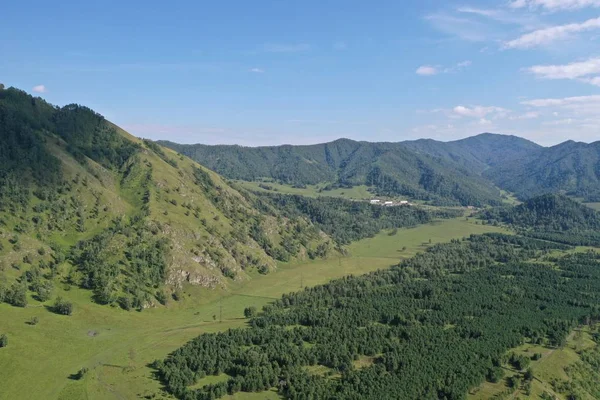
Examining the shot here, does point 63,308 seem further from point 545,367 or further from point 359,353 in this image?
point 545,367

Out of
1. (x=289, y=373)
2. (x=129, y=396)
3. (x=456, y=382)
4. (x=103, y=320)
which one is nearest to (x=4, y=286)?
(x=103, y=320)

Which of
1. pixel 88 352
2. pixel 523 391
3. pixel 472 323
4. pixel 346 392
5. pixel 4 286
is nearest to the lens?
pixel 346 392

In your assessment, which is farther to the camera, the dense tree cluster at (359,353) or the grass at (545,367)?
the grass at (545,367)

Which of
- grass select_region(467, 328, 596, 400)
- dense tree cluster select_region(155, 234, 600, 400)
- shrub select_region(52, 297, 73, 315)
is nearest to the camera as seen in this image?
dense tree cluster select_region(155, 234, 600, 400)

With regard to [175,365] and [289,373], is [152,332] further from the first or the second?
[289,373]

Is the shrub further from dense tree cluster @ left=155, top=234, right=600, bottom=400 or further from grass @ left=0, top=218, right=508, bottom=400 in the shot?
dense tree cluster @ left=155, top=234, right=600, bottom=400

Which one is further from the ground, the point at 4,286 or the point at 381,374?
the point at 4,286

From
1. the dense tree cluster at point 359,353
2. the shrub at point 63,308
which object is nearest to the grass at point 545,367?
the dense tree cluster at point 359,353

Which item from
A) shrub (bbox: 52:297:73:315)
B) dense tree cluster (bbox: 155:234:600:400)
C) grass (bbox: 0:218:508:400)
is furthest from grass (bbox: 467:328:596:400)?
shrub (bbox: 52:297:73:315)

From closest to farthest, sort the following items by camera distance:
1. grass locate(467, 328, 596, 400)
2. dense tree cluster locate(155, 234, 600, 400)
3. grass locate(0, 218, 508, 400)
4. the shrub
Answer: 1. grass locate(0, 218, 508, 400)
2. dense tree cluster locate(155, 234, 600, 400)
3. grass locate(467, 328, 596, 400)
4. the shrub

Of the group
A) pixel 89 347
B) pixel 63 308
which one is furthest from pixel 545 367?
pixel 63 308

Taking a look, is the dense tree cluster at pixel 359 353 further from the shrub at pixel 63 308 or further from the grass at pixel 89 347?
the shrub at pixel 63 308
